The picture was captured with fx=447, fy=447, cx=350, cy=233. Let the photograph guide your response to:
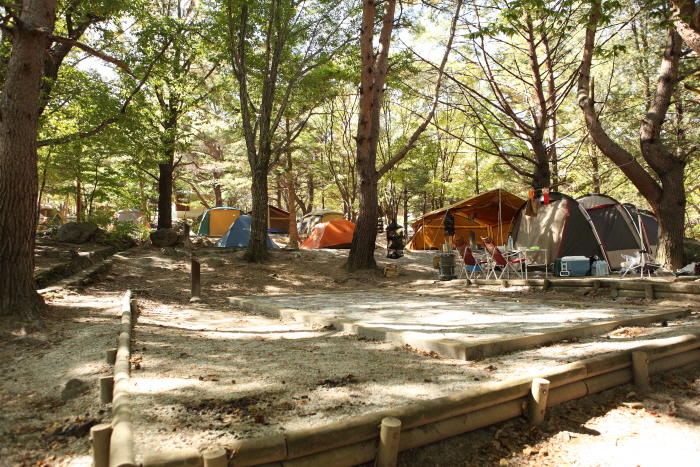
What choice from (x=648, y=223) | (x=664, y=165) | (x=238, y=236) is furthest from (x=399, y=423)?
(x=238, y=236)

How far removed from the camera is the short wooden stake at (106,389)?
268cm

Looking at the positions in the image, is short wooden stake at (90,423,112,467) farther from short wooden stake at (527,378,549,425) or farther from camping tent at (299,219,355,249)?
camping tent at (299,219,355,249)

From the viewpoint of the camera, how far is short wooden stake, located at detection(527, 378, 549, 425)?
2.54m

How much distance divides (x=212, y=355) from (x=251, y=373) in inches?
30.5

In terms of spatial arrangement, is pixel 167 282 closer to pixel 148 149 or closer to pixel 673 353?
pixel 148 149

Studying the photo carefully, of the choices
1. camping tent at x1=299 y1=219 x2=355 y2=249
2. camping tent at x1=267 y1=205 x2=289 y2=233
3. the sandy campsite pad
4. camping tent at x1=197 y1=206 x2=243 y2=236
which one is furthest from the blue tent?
camping tent at x1=267 y1=205 x2=289 y2=233

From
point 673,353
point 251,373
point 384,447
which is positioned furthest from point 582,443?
point 251,373

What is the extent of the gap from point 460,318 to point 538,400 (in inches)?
110

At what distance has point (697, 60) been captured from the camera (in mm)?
11398

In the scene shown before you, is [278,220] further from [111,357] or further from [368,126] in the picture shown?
[111,357]

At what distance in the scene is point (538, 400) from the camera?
2.55m

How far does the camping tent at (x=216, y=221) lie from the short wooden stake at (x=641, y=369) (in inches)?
866

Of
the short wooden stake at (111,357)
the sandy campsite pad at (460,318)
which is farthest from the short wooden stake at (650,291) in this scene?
the short wooden stake at (111,357)

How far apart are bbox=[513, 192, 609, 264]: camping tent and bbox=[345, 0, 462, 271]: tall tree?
3790 millimetres
